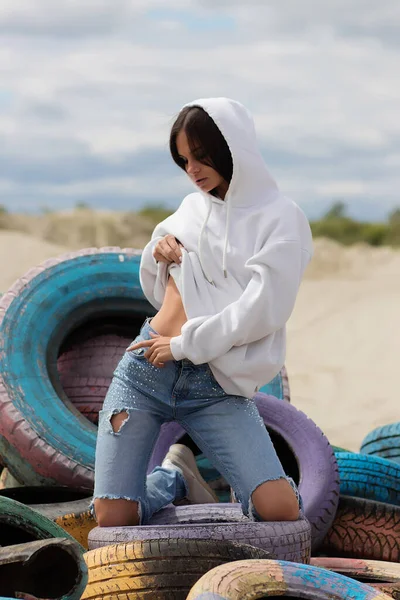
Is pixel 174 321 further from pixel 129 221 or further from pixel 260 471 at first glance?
pixel 129 221

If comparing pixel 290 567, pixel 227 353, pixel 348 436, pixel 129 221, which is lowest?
pixel 129 221

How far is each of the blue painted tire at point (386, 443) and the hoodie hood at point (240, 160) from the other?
2309mm

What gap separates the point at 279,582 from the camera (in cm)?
331

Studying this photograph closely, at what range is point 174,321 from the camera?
399cm

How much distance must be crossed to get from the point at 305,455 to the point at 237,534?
136 cm

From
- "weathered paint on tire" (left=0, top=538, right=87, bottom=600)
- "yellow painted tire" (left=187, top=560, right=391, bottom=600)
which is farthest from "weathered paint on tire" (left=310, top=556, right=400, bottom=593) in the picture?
"weathered paint on tire" (left=0, top=538, right=87, bottom=600)

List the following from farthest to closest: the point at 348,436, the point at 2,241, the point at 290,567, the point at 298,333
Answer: the point at 2,241, the point at 298,333, the point at 348,436, the point at 290,567

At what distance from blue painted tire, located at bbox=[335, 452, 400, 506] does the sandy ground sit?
3.01 metres

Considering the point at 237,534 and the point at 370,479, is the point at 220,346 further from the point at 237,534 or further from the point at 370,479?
the point at 370,479

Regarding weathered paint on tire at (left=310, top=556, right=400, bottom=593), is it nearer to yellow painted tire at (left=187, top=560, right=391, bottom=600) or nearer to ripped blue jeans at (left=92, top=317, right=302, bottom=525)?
ripped blue jeans at (left=92, top=317, right=302, bottom=525)

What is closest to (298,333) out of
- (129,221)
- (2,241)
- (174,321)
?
(2,241)

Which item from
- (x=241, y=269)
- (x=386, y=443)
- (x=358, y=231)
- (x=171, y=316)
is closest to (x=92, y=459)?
(x=171, y=316)

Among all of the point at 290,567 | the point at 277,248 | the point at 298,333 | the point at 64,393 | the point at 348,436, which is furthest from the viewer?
the point at 298,333

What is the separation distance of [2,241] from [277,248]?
18918 mm
